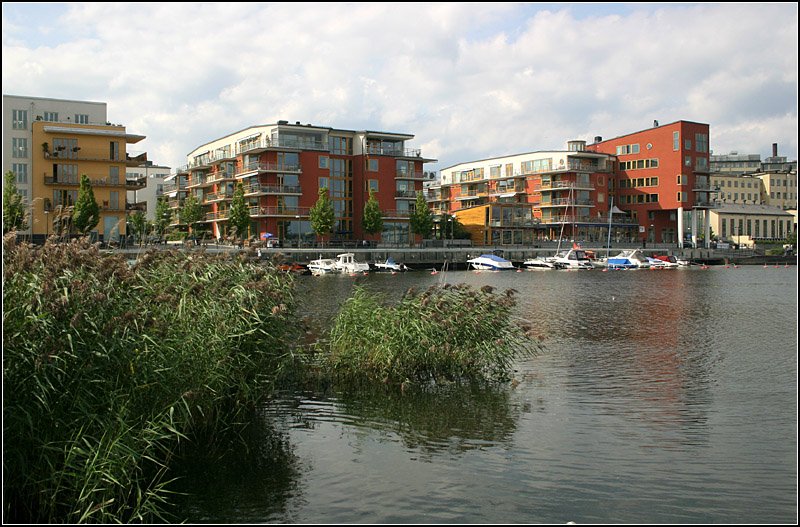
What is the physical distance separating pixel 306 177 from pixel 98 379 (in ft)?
244

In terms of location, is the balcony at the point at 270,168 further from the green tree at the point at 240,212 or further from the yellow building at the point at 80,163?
the yellow building at the point at 80,163

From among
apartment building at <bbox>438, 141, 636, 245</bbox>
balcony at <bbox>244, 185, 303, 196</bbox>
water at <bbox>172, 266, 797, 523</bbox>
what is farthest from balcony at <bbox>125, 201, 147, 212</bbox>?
water at <bbox>172, 266, 797, 523</bbox>

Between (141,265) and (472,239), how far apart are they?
89.4 m

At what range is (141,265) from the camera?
1062 cm

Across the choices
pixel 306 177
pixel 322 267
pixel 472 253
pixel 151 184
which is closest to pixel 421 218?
pixel 472 253

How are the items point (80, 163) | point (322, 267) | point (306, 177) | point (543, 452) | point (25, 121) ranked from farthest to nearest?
point (306, 177)
point (25, 121)
point (80, 163)
point (322, 267)
point (543, 452)

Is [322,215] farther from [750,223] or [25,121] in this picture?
[750,223]

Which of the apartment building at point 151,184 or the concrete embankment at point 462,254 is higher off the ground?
the apartment building at point 151,184

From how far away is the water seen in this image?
9133 millimetres

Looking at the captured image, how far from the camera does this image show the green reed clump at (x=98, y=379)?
789 centimetres

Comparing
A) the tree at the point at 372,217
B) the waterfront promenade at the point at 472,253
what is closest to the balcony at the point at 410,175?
the tree at the point at 372,217

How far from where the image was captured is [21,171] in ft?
218

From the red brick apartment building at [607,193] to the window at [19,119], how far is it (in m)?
49.4

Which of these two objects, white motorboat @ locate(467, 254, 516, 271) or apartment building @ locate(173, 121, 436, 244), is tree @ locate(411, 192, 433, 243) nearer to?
apartment building @ locate(173, 121, 436, 244)
